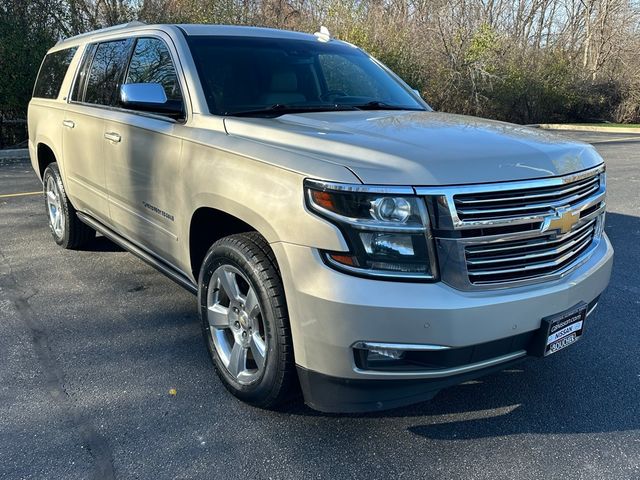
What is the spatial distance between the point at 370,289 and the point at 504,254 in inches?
24.2

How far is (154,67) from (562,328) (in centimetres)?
296

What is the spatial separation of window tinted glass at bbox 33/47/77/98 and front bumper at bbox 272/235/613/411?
4.03m

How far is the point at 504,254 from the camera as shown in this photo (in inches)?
93.3

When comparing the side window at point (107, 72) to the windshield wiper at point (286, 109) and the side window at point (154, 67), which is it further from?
the windshield wiper at point (286, 109)

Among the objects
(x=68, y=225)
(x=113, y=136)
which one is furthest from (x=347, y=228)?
(x=68, y=225)

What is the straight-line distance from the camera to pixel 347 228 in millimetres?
2240

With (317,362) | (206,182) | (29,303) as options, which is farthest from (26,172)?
(317,362)

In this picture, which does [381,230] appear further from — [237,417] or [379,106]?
[379,106]

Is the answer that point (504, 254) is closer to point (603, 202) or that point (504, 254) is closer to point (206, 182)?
point (603, 202)

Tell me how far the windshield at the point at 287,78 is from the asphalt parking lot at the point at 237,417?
5.25 feet

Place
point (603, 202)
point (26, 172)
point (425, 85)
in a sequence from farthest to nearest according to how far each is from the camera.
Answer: point (425, 85), point (26, 172), point (603, 202)

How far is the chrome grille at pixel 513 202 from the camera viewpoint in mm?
2258

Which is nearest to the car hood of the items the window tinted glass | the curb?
the window tinted glass

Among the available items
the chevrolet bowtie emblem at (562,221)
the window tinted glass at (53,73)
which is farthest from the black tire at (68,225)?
the chevrolet bowtie emblem at (562,221)
